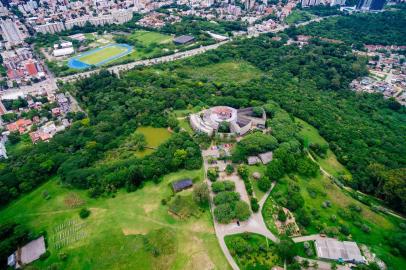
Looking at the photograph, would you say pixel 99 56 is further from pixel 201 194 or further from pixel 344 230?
pixel 344 230

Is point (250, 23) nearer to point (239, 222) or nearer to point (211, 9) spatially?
point (211, 9)

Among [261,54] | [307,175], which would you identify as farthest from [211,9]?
[307,175]

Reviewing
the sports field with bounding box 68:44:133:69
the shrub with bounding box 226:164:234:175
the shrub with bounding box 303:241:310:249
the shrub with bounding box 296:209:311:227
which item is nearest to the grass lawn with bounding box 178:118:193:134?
the shrub with bounding box 226:164:234:175

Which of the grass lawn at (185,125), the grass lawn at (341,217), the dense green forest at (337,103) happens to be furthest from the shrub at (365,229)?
the grass lawn at (185,125)

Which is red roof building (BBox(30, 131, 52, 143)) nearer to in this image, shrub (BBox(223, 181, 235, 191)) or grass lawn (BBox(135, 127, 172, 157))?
grass lawn (BBox(135, 127, 172, 157))

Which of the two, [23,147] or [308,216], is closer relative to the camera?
[308,216]

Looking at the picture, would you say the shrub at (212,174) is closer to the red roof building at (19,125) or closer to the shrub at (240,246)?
the shrub at (240,246)

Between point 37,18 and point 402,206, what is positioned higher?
point 37,18
